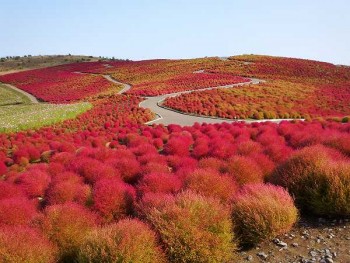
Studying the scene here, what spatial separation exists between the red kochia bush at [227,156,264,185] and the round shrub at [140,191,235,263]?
7.49 feet

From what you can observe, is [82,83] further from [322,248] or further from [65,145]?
[322,248]

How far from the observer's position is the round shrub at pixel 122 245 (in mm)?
4832

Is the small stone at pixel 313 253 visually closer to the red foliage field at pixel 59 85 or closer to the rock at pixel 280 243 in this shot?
the rock at pixel 280 243

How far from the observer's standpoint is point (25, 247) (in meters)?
5.02

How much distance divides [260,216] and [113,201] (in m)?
2.69

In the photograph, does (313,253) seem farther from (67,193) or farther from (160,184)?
(67,193)

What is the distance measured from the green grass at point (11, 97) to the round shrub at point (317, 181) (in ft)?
167

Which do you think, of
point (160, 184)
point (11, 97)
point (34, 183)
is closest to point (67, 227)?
point (160, 184)

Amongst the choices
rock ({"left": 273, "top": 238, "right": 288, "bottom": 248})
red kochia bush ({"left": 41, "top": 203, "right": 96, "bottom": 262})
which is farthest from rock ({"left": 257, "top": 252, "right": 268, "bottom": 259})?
red kochia bush ({"left": 41, "top": 203, "right": 96, "bottom": 262})

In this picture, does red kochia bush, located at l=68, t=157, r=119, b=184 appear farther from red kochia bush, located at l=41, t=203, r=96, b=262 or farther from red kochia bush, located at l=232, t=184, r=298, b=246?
red kochia bush, located at l=232, t=184, r=298, b=246

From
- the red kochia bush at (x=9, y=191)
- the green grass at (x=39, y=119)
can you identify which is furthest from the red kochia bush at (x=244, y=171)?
the green grass at (x=39, y=119)

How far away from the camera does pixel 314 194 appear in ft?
23.6

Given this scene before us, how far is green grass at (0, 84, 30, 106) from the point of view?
54219mm

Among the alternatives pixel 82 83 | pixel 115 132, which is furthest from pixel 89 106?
pixel 82 83
